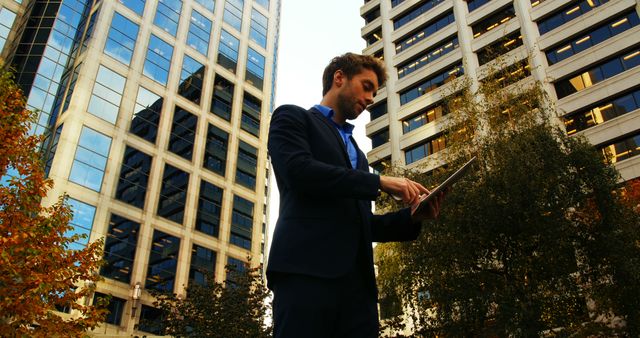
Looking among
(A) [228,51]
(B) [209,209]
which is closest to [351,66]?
(B) [209,209]

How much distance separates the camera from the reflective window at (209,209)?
147ft

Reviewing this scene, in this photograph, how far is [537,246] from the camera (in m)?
17.2

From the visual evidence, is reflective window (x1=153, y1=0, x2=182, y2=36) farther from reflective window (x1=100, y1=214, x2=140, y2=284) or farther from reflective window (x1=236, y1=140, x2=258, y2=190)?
reflective window (x1=100, y1=214, x2=140, y2=284)

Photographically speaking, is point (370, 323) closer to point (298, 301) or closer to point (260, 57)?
point (298, 301)

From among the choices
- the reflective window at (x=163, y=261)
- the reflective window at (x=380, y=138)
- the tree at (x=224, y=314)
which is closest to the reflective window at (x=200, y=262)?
the reflective window at (x=163, y=261)

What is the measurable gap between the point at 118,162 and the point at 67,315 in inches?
499

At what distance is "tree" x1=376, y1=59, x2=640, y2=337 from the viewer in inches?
654

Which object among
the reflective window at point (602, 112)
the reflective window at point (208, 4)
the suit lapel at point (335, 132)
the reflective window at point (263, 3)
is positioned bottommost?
the suit lapel at point (335, 132)

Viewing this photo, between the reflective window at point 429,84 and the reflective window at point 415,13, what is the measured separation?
8.98m

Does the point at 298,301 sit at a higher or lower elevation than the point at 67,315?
lower

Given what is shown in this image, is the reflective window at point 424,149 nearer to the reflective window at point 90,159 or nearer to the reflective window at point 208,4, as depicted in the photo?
the reflective window at point 90,159

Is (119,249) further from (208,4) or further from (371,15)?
(371,15)

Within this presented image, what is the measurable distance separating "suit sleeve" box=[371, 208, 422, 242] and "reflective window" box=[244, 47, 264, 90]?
54.8 m

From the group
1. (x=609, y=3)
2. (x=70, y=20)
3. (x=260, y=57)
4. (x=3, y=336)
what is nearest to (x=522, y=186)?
(x=3, y=336)
